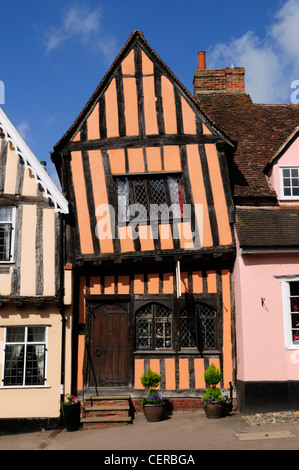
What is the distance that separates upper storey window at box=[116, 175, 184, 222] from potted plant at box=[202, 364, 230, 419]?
13.1 feet

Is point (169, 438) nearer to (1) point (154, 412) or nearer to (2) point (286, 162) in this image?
(1) point (154, 412)

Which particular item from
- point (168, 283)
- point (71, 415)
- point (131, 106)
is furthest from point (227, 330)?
point (131, 106)

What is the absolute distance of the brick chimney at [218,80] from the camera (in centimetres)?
1661

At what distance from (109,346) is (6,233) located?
397 centimetres

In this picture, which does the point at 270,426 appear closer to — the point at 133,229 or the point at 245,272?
the point at 245,272

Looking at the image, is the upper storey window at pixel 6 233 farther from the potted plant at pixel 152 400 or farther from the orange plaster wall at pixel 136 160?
the potted plant at pixel 152 400

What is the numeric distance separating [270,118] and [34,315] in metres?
9.77

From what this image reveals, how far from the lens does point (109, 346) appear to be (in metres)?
11.6

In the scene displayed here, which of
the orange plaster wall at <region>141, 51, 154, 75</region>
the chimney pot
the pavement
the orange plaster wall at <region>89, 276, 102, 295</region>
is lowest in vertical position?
the pavement

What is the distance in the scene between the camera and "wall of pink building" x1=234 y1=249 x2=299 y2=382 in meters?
10.6

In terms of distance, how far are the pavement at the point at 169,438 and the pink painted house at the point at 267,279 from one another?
1.05 m

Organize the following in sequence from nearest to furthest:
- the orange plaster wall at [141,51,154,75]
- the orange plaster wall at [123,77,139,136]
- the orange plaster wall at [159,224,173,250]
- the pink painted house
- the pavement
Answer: the pavement
the pink painted house
the orange plaster wall at [159,224,173,250]
the orange plaster wall at [123,77,139,136]
the orange plaster wall at [141,51,154,75]

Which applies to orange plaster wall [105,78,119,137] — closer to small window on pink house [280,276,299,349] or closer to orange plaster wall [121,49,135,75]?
orange plaster wall [121,49,135,75]

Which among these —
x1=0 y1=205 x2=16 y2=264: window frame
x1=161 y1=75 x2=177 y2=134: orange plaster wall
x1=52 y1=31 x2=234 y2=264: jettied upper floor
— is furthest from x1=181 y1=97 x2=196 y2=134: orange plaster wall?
x1=0 y1=205 x2=16 y2=264: window frame
